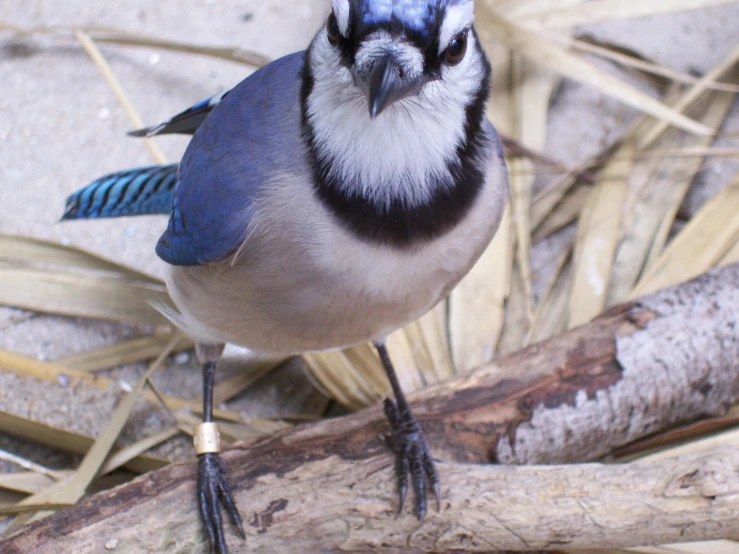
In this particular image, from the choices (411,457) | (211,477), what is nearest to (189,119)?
(211,477)

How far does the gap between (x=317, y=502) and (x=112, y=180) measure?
101 centimetres

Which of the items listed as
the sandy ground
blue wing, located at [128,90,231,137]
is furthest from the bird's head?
the sandy ground

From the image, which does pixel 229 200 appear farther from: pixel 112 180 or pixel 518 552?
pixel 518 552

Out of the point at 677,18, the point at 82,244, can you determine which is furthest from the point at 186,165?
the point at 677,18

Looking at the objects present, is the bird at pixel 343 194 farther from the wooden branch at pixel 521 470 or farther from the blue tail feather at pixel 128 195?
the blue tail feather at pixel 128 195

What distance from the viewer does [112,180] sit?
6.74 ft

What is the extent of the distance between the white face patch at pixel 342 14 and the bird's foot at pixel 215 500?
0.90m

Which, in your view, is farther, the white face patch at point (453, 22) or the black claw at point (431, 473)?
the black claw at point (431, 473)

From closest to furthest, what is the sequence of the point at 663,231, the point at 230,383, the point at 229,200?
the point at 229,200
the point at 230,383
the point at 663,231

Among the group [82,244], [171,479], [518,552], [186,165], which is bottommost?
[518,552]

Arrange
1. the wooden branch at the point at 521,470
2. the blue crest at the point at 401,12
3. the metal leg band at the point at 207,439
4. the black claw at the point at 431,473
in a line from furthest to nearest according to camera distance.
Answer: the metal leg band at the point at 207,439 → the black claw at the point at 431,473 → the wooden branch at the point at 521,470 → the blue crest at the point at 401,12

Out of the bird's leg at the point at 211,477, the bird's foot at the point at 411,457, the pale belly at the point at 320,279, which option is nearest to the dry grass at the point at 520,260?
the bird's leg at the point at 211,477

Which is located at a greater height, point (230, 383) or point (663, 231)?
point (663, 231)

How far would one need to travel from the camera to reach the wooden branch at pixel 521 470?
1.46 m
